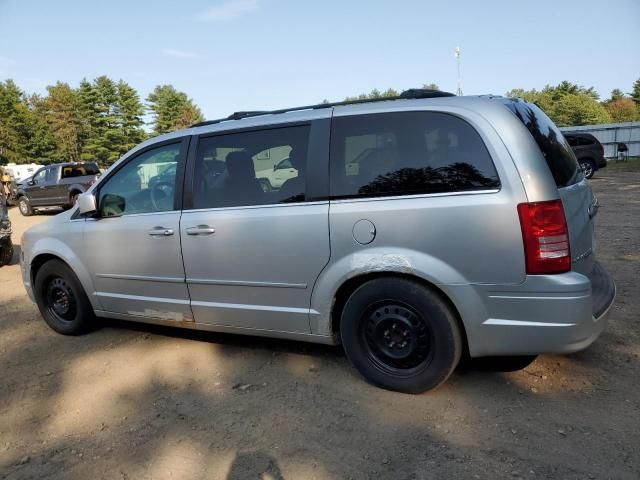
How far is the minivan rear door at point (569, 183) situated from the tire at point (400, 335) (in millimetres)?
819

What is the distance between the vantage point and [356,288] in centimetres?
327

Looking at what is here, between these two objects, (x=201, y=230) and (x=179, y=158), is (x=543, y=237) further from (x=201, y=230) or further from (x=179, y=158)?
(x=179, y=158)

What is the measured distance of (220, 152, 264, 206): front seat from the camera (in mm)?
3547

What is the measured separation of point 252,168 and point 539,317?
213 cm

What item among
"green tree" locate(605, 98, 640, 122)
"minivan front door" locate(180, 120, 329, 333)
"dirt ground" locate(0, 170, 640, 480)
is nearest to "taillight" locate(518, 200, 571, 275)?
"dirt ground" locate(0, 170, 640, 480)

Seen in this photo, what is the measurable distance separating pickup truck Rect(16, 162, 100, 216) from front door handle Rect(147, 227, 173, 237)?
13.8m

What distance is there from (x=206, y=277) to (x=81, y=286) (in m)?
1.59

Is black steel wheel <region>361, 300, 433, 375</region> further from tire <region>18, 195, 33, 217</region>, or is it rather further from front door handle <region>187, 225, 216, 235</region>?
tire <region>18, 195, 33, 217</region>

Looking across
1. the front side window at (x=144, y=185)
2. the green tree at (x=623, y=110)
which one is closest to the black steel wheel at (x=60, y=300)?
the front side window at (x=144, y=185)

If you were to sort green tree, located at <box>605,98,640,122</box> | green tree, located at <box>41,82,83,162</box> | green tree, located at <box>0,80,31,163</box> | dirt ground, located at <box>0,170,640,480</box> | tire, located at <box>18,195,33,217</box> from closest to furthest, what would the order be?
dirt ground, located at <box>0,170,640,480</box> < tire, located at <box>18,195,33,217</box> < green tree, located at <box>0,80,31,163</box> < green tree, located at <box>41,82,83,162</box> < green tree, located at <box>605,98,640,122</box>

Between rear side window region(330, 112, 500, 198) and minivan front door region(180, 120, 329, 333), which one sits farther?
minivan front door region(180, 120, 329, 333)

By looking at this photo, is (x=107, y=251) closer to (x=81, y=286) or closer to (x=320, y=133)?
(x=81, y=286)

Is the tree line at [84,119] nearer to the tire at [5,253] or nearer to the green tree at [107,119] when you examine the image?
the green tree at [107,119]

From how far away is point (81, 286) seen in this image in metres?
4.55
